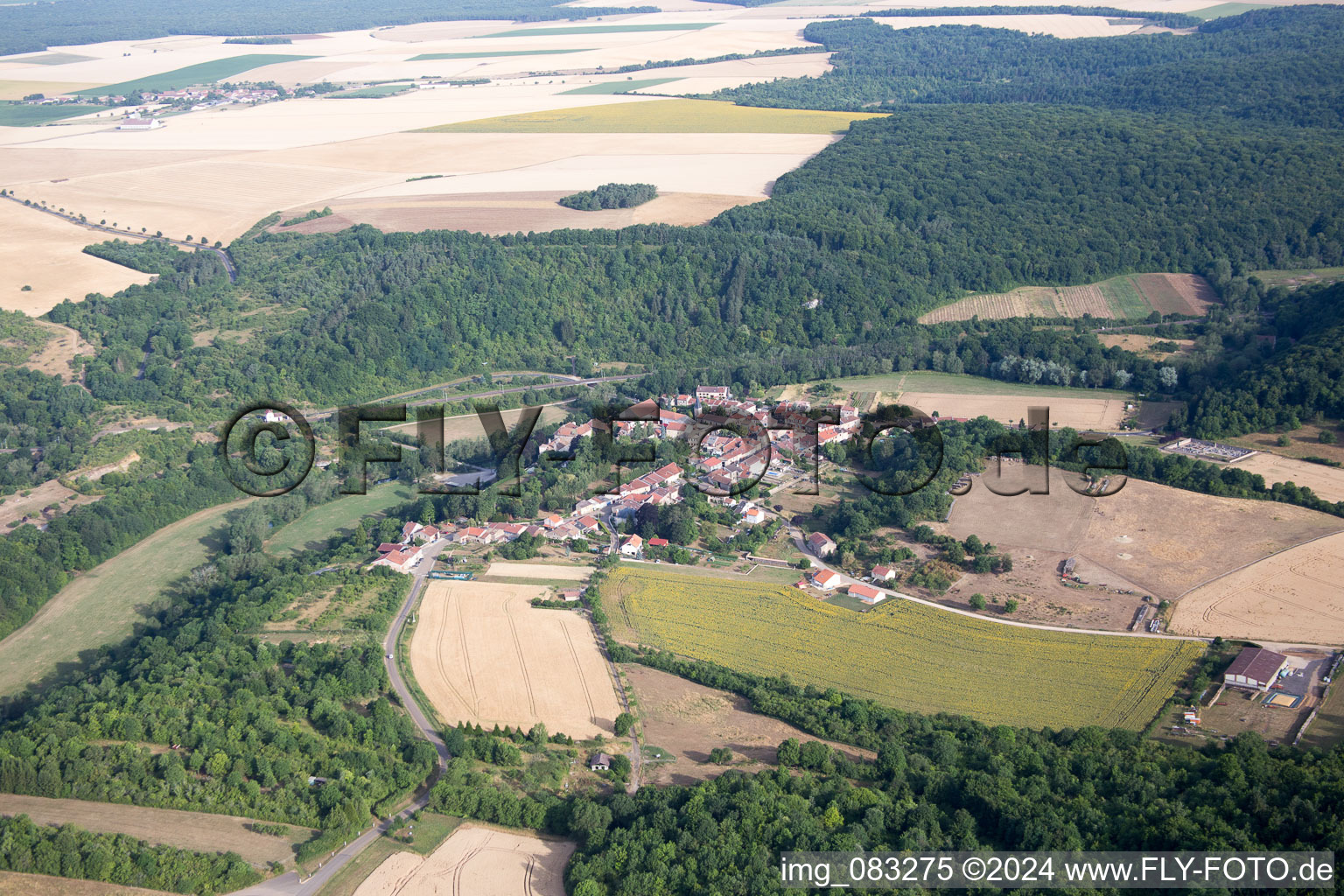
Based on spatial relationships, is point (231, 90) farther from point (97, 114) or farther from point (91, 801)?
point (91, 801)

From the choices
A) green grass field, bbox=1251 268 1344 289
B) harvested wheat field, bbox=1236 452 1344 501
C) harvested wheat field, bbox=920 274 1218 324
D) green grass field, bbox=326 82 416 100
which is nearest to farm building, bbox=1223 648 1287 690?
harvested wheat field, bbox=1236 452 1344 501

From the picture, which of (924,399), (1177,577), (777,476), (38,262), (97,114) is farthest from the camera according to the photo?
(97,114)

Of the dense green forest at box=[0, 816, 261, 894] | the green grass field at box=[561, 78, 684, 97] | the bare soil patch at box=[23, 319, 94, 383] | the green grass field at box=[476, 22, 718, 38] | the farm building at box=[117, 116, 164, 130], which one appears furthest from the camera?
the green grass field at box=[476, 22, 718, 38]

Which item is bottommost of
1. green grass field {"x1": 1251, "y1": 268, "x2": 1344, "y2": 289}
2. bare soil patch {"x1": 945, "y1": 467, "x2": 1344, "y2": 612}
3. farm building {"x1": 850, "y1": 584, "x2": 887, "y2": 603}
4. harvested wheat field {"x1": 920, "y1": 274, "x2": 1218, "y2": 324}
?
farm building {"x1": 850, "y1": 584, "x2": 887, "y2": 603}

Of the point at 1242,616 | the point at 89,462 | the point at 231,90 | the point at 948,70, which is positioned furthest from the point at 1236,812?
the point at 231,90

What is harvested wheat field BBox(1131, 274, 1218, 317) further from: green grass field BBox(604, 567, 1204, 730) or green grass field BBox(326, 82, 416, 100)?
green grass field BBox(326, 82, 416, 100)

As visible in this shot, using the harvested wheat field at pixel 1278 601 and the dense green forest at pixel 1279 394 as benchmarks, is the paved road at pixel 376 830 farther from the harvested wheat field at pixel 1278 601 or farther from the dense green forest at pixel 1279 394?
the dense green forest at pixel 1279 394

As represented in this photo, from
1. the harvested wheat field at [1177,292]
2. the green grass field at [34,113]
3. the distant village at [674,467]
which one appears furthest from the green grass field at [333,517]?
the green grass field at [34,113]
